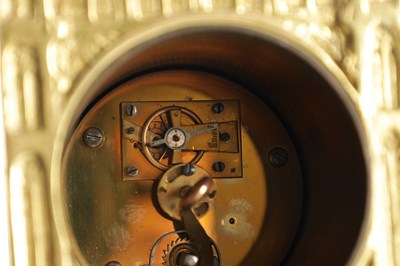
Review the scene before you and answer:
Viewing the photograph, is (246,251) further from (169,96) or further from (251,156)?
(169,96)

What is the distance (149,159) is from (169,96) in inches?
5.3

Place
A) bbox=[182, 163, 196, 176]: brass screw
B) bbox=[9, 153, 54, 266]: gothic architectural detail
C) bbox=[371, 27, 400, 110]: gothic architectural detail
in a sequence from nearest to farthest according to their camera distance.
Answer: bbox=[9, 153, 54, 266]: gothic architectural detail
bbox=[371, 27, 400, 110]: gothic architectural detail
bbox=[182, 163, 196, 176]: brass screw

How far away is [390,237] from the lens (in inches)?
40.2

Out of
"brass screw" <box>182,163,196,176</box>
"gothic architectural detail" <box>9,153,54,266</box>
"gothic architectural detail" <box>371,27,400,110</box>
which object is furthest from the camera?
"brass screw" <box>182,163,196,176</box>

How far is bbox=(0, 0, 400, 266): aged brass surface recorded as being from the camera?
95 centimetres

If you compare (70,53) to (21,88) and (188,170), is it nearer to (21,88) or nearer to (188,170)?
(21,88)

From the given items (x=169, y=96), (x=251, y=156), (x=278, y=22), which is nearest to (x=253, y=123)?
(x=251, y=156)

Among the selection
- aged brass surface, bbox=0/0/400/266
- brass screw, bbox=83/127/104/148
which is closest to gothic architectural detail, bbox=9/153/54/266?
aged brass surface, bbox=0/0/400/266

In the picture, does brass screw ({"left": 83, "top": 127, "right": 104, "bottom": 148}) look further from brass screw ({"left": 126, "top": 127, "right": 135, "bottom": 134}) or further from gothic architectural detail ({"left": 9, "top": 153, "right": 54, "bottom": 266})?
gothic architectural detail ({"left": 9, "top": 153, "right": 54, "bottom": 266})

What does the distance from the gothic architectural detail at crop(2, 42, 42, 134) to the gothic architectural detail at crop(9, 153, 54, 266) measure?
0.05m

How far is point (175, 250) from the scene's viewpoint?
3.85ft

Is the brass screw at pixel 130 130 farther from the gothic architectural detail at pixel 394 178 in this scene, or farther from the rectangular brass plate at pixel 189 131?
the gothic architectural detail at pixel 394 178

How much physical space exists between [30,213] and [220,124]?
44 centimetres

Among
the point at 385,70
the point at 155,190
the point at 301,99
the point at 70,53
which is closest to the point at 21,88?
the point at 70,53
